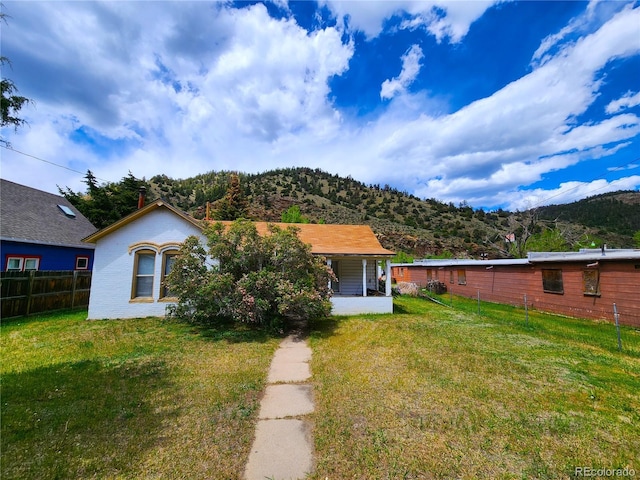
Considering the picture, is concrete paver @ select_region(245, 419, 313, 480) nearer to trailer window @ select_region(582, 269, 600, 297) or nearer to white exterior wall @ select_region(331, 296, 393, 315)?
white exterior wall @ select_region(331, 296, 393, 315)

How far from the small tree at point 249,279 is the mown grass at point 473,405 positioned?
1692 mm

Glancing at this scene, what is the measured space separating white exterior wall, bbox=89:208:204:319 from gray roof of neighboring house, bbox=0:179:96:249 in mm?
4347

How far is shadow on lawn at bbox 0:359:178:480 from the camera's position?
131 inches

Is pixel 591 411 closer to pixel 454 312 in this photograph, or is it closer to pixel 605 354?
pixel 605 354

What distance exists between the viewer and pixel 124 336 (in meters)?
8.79

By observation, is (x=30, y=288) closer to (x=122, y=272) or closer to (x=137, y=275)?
(x=122, y=272)

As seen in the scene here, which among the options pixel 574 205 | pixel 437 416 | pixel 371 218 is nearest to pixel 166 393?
pixel 437 416

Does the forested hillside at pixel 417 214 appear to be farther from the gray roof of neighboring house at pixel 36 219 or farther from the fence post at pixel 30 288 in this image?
the fence post at pixel 30 288

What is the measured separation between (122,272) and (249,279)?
605cm

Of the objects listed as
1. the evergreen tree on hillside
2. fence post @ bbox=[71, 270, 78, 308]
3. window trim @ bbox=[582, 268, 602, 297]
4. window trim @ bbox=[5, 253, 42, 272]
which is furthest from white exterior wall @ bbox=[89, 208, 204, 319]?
window trim @ bbox=[582, 268, 602, 297]

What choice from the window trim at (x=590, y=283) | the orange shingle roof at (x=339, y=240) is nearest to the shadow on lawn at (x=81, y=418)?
the orange shingle roof at (x=339, y=240)

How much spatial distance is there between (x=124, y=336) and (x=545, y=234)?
122 feet

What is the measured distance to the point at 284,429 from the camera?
411 cm

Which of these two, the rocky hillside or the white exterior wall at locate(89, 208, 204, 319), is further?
the rocky hillside
